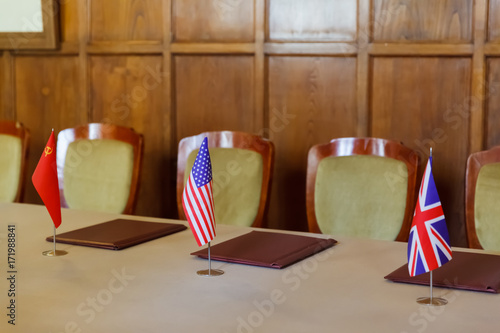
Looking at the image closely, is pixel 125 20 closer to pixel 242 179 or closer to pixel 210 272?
pixel 242 179

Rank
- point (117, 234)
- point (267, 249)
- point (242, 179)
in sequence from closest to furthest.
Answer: point (267, 249), point (117, 234), point (242, 179)

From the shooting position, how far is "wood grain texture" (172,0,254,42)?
151 inches

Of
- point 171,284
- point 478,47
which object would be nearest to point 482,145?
point 478,47

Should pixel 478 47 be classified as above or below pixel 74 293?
above

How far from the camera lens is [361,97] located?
361 cm

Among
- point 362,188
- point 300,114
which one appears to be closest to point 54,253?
point 362,188

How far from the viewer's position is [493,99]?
3.35 meters

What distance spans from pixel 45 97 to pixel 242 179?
1.79 meters

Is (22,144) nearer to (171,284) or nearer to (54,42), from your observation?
(54,42)

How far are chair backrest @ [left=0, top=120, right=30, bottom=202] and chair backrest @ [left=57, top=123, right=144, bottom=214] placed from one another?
0.26m

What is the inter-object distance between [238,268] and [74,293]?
460mm

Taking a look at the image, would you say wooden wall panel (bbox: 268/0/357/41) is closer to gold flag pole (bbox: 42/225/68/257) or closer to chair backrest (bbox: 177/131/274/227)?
chair backrest (bbox: 177/131/274/227)

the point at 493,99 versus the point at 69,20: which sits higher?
the point at 69,20

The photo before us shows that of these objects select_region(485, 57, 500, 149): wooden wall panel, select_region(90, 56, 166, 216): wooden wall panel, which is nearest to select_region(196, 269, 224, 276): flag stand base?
select_region(485, 57, 500, 149): wooden wall panel
